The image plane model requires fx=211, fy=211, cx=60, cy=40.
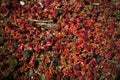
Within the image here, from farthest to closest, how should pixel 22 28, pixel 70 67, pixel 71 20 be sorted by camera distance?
pixel 71 20, pixel 22 28, pixel 70 67

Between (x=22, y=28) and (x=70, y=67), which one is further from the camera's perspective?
(x=22, y=28)

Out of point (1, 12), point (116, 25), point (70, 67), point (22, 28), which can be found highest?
point (1, 12)

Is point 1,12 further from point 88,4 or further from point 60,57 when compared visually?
point 88,4

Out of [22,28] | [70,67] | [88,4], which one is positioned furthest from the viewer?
[88,4]

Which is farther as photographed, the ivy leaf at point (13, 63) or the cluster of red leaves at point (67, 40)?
the cluster of red leaves at point (67, 40)

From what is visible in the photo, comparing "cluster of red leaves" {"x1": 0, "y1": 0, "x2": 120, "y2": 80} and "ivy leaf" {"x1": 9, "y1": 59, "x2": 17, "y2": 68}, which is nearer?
"ivy leaf" {"x1": 9, "y1": 59, "x2": 17, "y2": 68}

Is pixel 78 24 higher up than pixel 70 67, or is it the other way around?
pixel 78 24

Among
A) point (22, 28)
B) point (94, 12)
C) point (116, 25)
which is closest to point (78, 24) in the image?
point (94, 12)

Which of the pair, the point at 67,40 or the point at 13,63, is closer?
the point at 13,63
